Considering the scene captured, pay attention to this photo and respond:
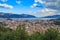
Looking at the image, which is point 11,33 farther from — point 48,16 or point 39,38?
point 48,16

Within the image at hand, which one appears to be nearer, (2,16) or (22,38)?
(22,38)

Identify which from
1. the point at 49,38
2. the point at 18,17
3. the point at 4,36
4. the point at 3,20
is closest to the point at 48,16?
the point at 18,17

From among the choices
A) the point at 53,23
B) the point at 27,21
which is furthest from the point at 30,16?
the point at 53,23

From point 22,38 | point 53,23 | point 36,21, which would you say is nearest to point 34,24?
point 36,21

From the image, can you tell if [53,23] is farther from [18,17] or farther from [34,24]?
[18,17]

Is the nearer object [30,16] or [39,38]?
[39,38]

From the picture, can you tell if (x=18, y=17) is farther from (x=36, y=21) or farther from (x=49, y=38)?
(x=49, y=38)

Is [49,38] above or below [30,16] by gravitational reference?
below
